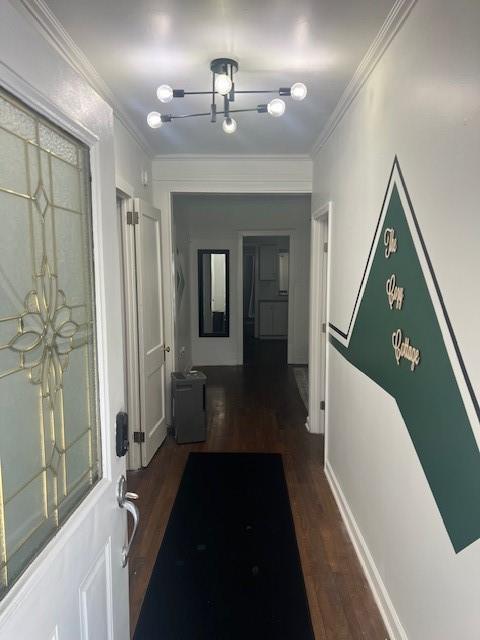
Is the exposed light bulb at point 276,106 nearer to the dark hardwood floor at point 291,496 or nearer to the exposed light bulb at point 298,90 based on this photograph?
the exposed light bulb at point 298,90

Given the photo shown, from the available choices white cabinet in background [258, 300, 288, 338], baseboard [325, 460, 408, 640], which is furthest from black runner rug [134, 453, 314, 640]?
white cabinet in background [258, 300, 288, 338]

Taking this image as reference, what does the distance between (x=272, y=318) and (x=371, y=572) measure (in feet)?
23.0

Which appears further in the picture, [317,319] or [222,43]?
[317,319]

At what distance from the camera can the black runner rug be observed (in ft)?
6.05

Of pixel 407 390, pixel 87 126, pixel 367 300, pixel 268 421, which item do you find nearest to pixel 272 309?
pixel 268 421

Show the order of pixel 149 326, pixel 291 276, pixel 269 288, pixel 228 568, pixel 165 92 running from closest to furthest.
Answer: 1. pixel 165 92
2. pixel 228 568
3. pixel 149 326
4. pixel 291 276
5. pixel 269 288

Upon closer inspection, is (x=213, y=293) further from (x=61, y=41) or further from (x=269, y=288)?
(x=61, y=41)

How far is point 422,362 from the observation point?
4.88 ft

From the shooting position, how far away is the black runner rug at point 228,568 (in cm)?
184

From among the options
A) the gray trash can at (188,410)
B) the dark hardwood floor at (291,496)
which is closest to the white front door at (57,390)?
the dark hardwood floor at (291,496)

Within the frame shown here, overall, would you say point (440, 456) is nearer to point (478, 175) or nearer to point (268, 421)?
point (478, 175)

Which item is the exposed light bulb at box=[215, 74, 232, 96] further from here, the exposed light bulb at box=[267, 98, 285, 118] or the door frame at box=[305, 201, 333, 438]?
the door frame at box=[305, 201, 333, 438]

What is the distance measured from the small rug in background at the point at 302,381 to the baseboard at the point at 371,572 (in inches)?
78.3

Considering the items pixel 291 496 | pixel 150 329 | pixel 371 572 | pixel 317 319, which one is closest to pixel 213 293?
pixel 317 319
